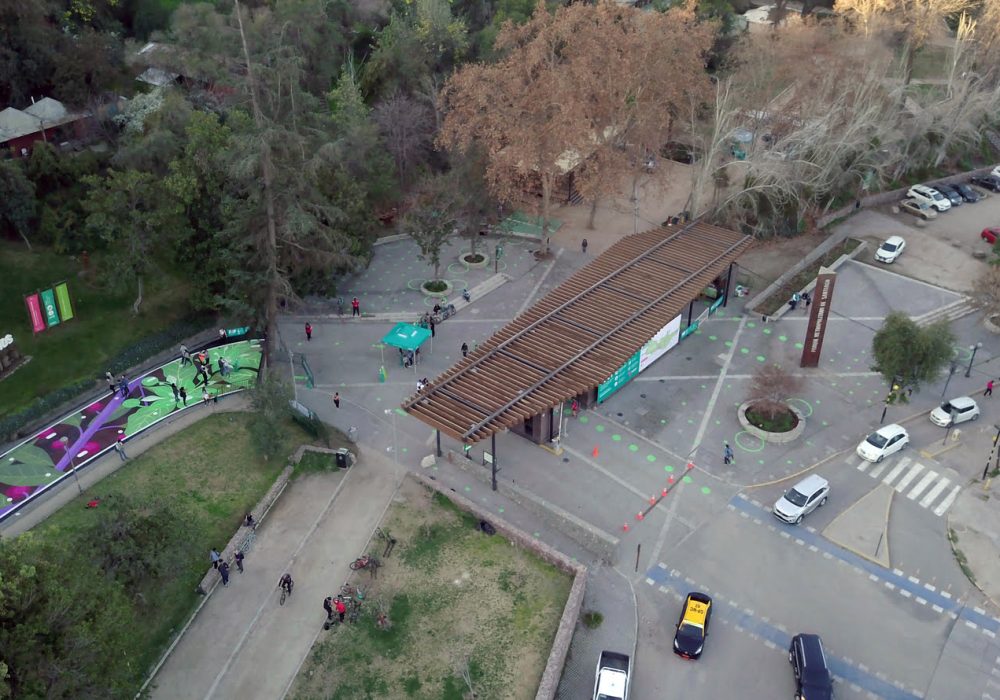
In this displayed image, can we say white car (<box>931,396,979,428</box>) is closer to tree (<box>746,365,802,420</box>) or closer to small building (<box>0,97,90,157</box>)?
tree (<box>746,365,802,420</box>)

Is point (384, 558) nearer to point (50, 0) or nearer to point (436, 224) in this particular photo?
point (436, 224)

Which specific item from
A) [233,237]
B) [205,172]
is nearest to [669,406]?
[233,237]

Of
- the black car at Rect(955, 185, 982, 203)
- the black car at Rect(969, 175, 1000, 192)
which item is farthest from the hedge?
the black car at Rect(969, 175, 1000, 192)

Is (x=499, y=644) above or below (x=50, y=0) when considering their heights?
below

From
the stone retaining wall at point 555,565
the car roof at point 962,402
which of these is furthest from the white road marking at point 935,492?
the stone retaining wall at point 555,565

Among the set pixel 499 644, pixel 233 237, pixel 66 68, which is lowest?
pixel 499 644

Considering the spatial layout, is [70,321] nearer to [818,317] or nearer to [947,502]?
[818,317]
